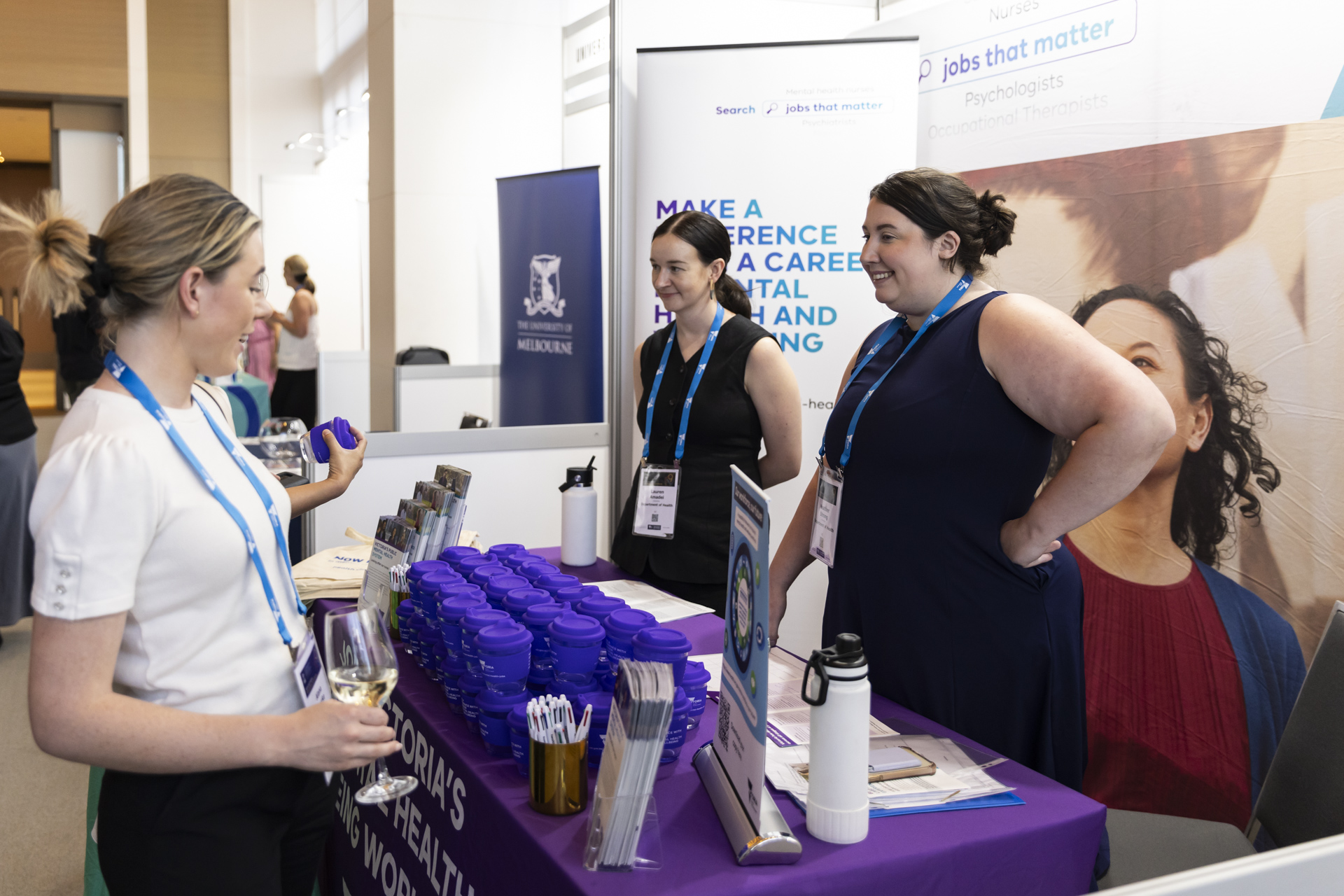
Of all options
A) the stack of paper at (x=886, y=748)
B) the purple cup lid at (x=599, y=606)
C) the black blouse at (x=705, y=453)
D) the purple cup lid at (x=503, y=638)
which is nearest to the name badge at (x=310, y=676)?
the purple cup lid at (x=503, y=638)

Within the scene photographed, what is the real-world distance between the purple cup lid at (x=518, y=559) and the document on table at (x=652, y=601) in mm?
122

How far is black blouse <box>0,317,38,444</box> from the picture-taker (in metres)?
3.82

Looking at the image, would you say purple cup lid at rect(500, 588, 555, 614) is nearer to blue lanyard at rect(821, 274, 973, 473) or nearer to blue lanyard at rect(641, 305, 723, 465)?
blue lanyard at rect(821, 274, 973, 473)

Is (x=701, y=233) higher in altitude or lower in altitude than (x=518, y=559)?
higher

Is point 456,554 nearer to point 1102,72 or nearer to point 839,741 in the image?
point 839,741

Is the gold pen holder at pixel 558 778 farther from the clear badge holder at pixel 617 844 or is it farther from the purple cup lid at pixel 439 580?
the purple cup lid at pixel 439 580

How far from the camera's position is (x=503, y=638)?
1290 mm

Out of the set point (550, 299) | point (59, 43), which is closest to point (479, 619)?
point (550, 299)

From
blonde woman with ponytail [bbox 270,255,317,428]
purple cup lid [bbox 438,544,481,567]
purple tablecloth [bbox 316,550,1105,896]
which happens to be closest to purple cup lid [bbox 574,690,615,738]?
purple tablecloth [bbox 316,550,1105,896]

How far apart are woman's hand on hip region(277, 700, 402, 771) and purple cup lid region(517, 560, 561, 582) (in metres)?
0.65

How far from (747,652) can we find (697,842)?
0.74 feet

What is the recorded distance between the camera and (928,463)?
5.53 ft

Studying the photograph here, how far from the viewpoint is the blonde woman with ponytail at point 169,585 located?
96 centimetres

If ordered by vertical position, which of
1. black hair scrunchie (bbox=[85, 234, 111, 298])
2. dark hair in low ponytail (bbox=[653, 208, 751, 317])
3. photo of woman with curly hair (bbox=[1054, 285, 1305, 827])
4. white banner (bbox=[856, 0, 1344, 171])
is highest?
white banner (bbox=[856, 0, 1344, 171])
